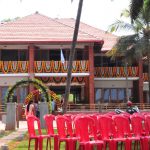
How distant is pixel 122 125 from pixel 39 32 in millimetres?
26942

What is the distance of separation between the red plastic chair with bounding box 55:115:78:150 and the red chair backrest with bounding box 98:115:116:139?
573 millimetres

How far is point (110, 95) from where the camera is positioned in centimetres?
3731

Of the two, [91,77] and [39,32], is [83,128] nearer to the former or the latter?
[91,77]

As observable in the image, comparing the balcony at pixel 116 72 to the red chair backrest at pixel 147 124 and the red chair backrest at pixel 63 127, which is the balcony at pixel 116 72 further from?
the red chair backrest at pixel 147 124

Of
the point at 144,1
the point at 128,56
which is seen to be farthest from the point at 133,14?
the point at 128,56

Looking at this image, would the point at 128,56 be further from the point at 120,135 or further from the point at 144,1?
the point at 120,135

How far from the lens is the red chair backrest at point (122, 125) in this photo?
9.38 metres

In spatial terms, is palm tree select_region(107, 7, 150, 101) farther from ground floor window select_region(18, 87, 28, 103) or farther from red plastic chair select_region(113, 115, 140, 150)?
red plastic chair select_region(113, 115, 140, 150)

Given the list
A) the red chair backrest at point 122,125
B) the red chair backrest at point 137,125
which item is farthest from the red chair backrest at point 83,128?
the red chair backrest at point 137,125

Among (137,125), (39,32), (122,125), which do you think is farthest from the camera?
(39,32)

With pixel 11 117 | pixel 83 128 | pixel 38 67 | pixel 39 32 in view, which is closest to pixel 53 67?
pixel 38 67

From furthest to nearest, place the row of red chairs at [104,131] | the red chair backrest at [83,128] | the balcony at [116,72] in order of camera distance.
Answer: the balcony at [116,72] → the row of red chairs at [104,131] → the red chair backrest at [83,128]

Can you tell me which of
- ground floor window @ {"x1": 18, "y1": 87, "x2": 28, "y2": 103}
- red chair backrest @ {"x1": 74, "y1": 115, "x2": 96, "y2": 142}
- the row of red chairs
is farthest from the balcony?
red chair backrest @ {"x1": 74, "y1": 115, "x2": 96, "y2": 142}

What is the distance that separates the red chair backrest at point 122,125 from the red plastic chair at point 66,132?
0.93 metres
